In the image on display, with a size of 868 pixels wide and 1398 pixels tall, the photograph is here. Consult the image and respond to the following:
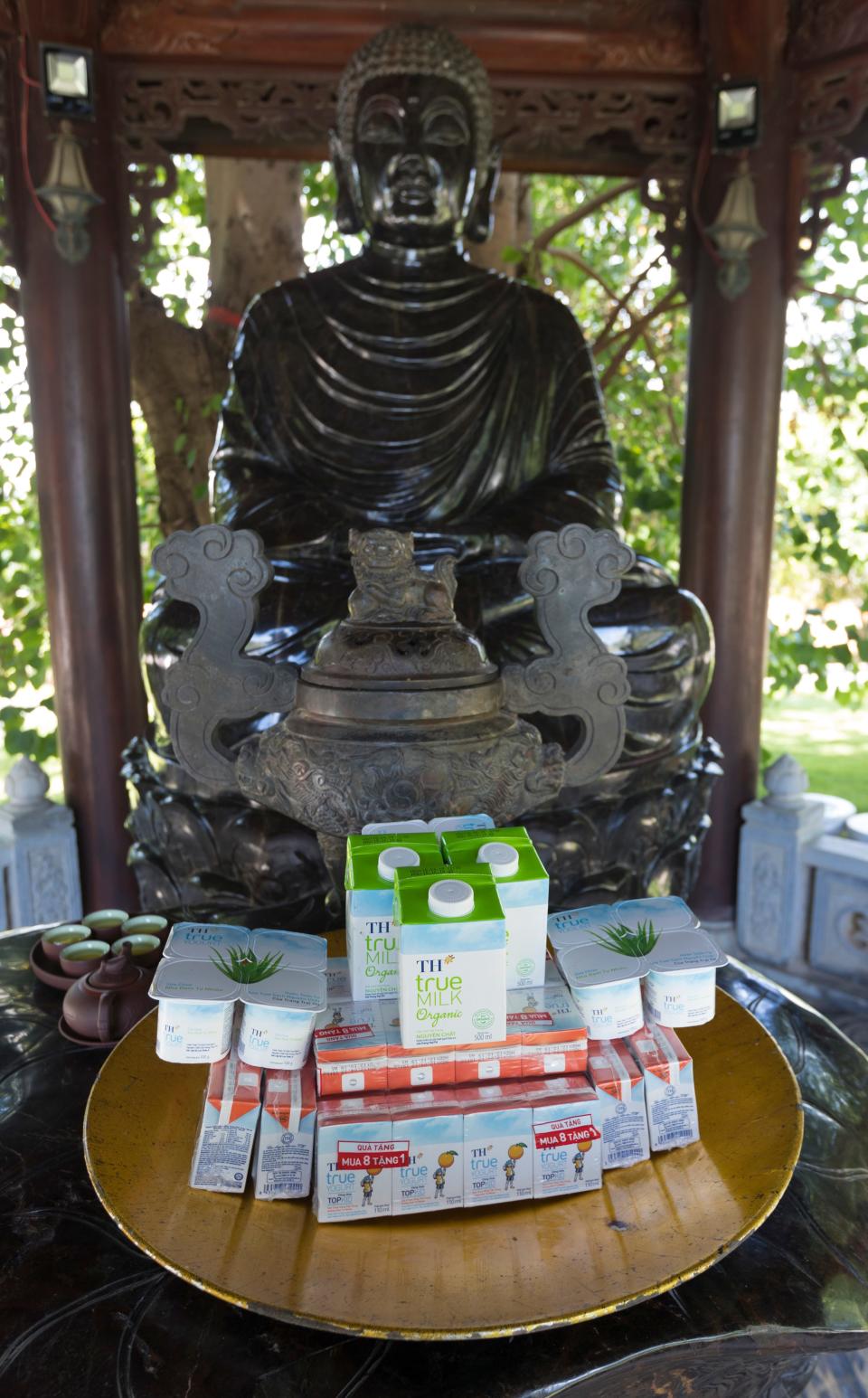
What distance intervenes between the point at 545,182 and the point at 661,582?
3094 mm

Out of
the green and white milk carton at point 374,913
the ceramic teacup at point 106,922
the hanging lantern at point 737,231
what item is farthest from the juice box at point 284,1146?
the hanging lantern at point 737,231

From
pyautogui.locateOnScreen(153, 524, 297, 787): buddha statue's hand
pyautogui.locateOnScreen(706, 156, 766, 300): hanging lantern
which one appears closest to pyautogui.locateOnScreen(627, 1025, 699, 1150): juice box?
pyautogui.locateOnScreen(153, 524, 297, 787): buddha statue's hand

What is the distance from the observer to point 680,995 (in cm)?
107

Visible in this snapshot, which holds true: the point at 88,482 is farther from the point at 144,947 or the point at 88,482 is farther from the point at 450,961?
the point at 450,961

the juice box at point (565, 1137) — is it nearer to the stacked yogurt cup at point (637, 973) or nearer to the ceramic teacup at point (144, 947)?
the stacked yogurt cup at point (637, 973)

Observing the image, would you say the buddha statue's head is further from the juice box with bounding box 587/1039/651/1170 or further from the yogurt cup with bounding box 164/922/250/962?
the juice box with bounding box 587/1039/651/1170

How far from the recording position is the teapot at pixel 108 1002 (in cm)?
141

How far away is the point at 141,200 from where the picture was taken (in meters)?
2.86

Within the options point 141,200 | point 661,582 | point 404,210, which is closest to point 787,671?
point 661,582

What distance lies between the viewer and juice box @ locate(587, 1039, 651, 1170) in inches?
40.5

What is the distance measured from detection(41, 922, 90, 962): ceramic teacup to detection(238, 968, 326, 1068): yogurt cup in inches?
25.7

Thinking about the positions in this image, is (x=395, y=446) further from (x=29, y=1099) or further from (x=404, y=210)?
(x=29, y=1099)

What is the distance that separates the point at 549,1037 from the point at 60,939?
889 millimetres

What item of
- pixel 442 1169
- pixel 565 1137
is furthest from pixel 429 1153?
pixel 565 1137
